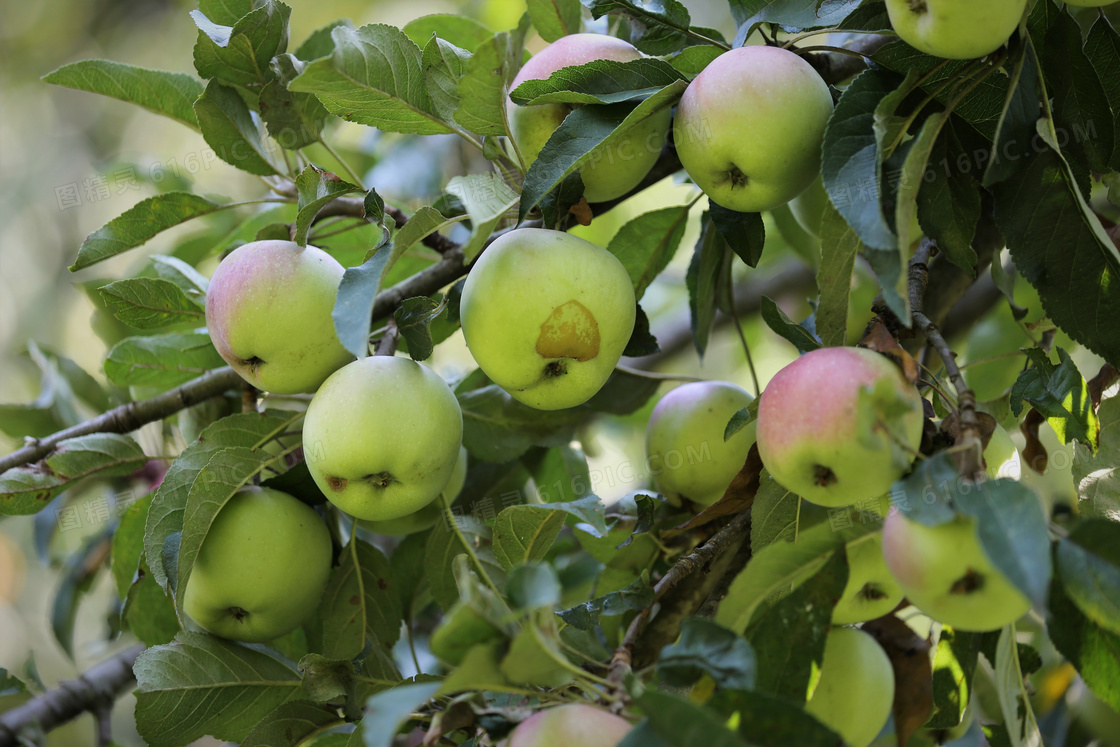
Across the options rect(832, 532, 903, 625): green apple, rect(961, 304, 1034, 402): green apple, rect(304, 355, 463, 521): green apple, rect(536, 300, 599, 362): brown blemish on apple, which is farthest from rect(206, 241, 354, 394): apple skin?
rect(961, 304, 1034, 402): green apple

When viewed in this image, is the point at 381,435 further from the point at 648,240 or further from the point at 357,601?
the point at 648,240

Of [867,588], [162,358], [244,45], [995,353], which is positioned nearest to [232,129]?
[244,45]

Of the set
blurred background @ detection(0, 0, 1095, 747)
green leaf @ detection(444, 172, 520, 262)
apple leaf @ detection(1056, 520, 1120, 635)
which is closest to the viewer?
apple leaf @ detection(1056, 520, 1120, 635)

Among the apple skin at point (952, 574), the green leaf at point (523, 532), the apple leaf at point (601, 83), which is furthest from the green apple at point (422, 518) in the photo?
the apple skin at point (952, 574)

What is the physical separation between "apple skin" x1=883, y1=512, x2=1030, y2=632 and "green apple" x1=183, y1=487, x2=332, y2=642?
2.25 ft

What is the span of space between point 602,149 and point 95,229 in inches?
62.2

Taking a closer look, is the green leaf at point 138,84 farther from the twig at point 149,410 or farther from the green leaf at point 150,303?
the twig at point 149,410

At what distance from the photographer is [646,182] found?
44.0 inches

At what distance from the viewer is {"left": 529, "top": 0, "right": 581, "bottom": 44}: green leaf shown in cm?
106

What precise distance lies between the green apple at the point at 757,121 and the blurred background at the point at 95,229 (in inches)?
18.7

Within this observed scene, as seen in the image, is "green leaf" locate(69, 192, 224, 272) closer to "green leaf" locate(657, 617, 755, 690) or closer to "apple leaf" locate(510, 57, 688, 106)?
"apple leaf" locate(510, 57, 688, 106)

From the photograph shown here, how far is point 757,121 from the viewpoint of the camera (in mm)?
765

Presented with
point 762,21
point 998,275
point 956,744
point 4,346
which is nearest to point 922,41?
point 762,21

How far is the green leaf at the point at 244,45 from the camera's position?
3.24ft
